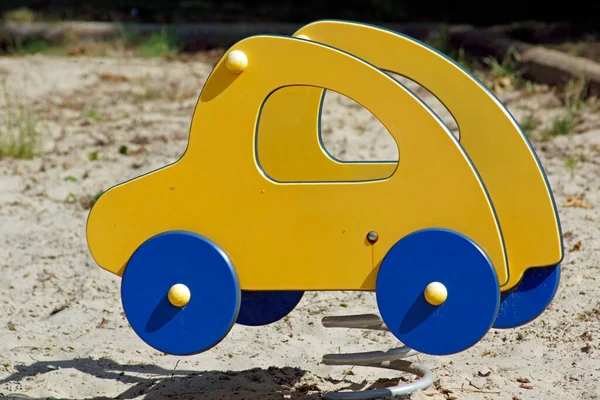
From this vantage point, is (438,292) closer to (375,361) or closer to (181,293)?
(375,361)

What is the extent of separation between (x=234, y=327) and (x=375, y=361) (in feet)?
2.95

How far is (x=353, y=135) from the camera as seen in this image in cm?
578

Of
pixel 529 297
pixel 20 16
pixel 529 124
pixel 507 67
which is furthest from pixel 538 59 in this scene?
pixel 20 16

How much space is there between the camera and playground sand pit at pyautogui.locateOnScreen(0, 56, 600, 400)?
115 inches

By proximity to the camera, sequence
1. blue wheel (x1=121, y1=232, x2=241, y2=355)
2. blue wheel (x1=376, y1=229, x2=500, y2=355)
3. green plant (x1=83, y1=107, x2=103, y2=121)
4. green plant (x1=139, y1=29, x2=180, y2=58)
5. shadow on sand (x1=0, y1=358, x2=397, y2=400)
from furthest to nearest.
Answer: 1. green plant (x1=139, y1=29, x2=180, y2=58)
2. green plant (x1=83, y1=107, x2=103, y2=121)
3. shadow on sand (x1=0, y1=358, x2=397, y2=400)
4. blue wheel (x1=121, y1=232, x2=241, y2=355)
5. blue wheel (x1=376, y1=229, x2=500, y2=355)

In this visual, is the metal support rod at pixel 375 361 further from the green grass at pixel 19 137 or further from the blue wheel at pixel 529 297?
the green grass at pixel 19 137

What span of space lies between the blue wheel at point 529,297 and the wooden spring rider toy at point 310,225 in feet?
0.43

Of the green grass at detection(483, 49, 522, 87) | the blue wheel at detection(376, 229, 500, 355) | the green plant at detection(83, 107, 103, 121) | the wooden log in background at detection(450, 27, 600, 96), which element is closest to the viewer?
the blue wheel at detection(376, 229, 500, 355)

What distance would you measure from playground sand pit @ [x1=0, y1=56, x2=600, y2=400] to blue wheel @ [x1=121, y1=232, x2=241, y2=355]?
502 millimetres

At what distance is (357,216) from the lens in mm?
2312

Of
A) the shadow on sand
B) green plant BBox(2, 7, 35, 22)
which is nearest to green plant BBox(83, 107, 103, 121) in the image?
green plant BBox(2, 7, 35, 22)

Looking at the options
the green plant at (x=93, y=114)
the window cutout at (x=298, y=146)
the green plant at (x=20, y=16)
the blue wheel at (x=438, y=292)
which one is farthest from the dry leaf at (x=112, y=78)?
the blue wheel at (x=438, y=292)

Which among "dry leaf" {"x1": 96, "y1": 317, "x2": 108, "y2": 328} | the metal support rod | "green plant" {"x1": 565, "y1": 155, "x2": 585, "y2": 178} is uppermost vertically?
"green plant" {"x1": 565, "y1": 155, "x2": 585, "y2": 178}

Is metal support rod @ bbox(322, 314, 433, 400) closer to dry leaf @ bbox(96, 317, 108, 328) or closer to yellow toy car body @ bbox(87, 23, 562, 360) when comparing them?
yellow toy car body @ bbox(87, 23, 562, 360)
